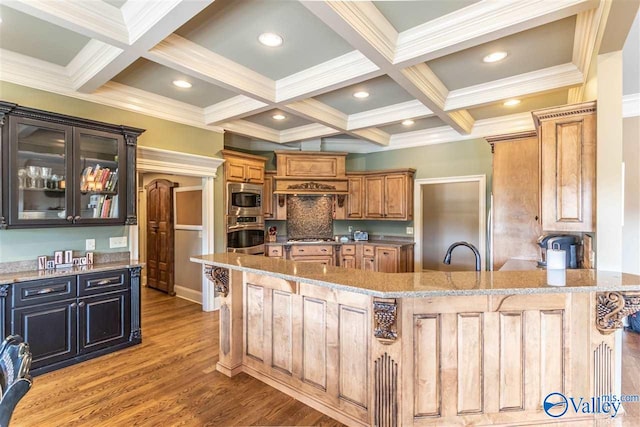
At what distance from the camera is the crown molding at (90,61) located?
2.69 metres

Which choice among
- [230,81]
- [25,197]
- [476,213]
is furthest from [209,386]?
[476,213]

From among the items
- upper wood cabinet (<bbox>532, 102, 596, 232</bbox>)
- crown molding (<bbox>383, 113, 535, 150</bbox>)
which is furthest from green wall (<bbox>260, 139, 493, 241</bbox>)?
upper wood cabinet (<bbox>532, 102, 596, 232</bbox>)

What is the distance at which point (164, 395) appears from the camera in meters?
2.54

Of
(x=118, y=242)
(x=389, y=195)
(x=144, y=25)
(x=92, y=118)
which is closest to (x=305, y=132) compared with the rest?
(x=389, y=195)

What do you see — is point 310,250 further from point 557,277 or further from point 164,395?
point 557,277

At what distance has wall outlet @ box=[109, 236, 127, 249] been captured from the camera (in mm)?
3627

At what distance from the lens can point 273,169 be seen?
611 centimetres

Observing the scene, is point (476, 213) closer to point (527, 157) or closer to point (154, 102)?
point (527, 157)

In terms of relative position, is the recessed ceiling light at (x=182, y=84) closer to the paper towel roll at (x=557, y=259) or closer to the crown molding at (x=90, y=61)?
the crown molding at (x=90, y=61)

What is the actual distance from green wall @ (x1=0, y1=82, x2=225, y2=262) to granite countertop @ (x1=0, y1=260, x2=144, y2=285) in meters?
0.22

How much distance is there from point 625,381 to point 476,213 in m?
4.27

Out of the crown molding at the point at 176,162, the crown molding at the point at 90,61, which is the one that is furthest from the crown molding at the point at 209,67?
the crown molding at the point at 176,162

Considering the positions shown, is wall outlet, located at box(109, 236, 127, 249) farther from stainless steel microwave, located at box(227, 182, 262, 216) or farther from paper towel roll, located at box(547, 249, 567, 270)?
paper towel roll, located at box(547, 249, 567, 270)

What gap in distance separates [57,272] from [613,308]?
4316 mm
